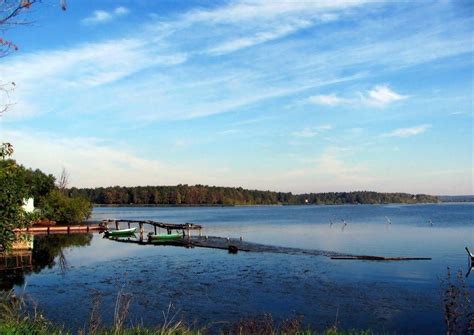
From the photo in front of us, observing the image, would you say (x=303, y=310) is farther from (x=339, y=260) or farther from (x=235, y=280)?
(x=339, y=260)

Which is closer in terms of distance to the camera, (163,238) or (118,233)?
(163,238)

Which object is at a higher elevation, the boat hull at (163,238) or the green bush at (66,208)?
the green bush at (66,208)

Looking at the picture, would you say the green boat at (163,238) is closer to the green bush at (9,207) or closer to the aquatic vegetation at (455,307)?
the green bush at (9,207)

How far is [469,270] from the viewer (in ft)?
106

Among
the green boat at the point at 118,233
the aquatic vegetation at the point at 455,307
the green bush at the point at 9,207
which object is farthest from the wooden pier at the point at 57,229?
the aquatic vegetation at the point at 455,307

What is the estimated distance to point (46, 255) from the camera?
3975 centimetres

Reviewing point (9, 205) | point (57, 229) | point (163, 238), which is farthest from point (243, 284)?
point (57, 229)

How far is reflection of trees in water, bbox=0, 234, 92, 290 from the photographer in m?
28.7

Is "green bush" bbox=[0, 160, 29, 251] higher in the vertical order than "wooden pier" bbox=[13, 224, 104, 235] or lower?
higher

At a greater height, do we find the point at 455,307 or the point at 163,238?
the point at 455,307

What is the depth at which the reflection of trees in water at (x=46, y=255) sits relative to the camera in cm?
2867

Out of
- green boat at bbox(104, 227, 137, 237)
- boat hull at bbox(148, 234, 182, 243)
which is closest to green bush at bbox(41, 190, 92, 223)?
green boat at bbox(104, 227, 137, 237)

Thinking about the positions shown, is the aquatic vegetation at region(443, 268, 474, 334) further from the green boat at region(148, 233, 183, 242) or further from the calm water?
the green boat at region(148, 233, 183, 242)

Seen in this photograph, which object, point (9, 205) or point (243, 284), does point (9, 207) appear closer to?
point (9, 205)
